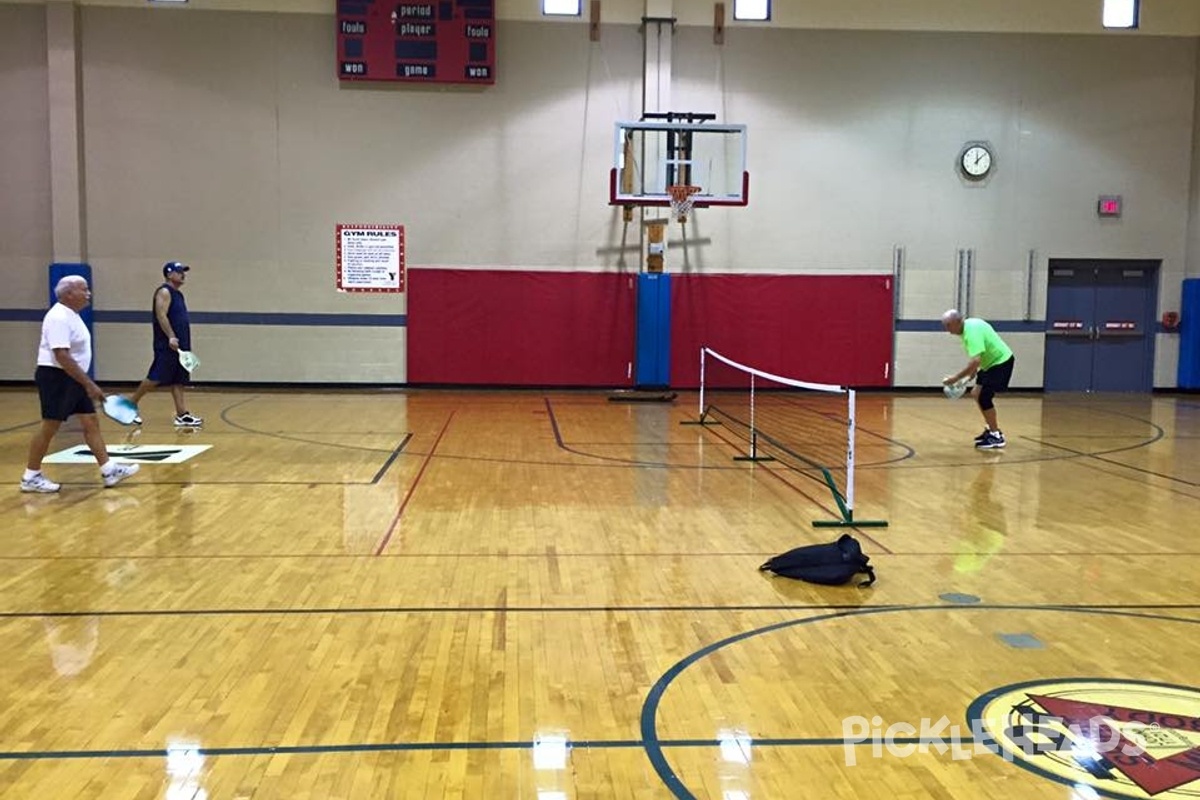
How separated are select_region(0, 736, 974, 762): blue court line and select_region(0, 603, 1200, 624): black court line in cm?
146

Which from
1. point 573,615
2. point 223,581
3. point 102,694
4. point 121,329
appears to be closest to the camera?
point 102,694

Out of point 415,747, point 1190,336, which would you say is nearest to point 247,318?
point 415,747

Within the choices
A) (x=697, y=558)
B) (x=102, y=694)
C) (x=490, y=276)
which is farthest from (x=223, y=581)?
(x=490, y=276)

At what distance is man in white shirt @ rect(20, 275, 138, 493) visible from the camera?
7.73m

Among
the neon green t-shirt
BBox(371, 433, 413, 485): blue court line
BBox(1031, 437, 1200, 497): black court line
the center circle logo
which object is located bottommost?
BBox(371, 433, 413, 485): blue court line

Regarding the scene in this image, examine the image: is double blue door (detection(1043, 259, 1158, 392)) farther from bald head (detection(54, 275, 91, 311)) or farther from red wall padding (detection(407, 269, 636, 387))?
bald head (detection(54, 275, 91, 311))

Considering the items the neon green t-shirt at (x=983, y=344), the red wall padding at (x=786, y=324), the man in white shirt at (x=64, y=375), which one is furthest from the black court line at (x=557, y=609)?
the red wall padding at (x=786, y=324)

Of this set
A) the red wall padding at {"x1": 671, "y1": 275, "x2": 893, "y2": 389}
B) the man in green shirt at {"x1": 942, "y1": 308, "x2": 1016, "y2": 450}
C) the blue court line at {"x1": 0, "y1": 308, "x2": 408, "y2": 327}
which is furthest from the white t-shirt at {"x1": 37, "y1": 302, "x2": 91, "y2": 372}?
the red wall padding at {"x1": 671, "y1": 275, "x2": 893, "y2": 389}

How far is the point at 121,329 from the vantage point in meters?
18.8

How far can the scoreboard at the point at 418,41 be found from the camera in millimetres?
18281

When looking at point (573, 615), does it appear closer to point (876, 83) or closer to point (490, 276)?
point (490, 276)

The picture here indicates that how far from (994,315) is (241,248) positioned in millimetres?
15364

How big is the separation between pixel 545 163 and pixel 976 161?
884 centimetres

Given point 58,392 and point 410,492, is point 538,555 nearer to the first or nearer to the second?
point 410,492
